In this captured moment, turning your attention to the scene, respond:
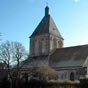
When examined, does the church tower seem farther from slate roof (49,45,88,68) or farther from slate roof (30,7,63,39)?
slate roof (49,45,88,68)

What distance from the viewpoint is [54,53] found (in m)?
60.8

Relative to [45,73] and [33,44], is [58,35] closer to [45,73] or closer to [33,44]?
[33,44]

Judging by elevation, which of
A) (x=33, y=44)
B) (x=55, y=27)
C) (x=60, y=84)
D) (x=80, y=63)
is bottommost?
(x=60, y=84)

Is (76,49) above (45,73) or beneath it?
above

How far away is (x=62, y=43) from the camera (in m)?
65.1

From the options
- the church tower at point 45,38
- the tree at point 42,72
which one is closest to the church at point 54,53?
the church tower at point 45,38

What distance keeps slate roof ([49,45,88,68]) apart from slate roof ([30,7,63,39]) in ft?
16.4

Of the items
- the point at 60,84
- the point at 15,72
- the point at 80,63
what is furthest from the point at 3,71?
the point at 60,84

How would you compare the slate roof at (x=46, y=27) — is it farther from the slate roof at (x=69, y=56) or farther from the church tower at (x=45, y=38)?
the slate roof at (x=69, y=56)

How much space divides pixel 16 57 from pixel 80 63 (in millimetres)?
12905

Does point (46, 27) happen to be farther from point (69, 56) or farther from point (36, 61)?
point (69, 56)

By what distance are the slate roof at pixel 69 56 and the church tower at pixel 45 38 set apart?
231 cm

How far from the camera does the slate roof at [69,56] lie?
175 feet

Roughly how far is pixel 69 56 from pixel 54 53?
5.38 meters
